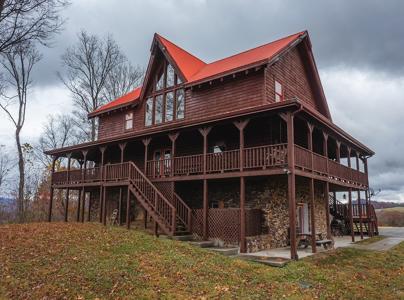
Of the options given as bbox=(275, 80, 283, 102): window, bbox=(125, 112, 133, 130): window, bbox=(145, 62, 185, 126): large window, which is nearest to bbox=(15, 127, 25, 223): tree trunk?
bbox=(125, 112, 133, 130): window

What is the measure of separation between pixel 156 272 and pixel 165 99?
14.8 meters

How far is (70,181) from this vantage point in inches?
957

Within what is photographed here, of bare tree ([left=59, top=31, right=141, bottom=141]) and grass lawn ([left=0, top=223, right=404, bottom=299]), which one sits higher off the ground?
bare tree ([left=59, top=31, right=141, bottom=141])

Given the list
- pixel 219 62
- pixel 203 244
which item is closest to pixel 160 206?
pixel 203 244

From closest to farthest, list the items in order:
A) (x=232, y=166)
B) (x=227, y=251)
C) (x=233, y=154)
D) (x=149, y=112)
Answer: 1. (x=227, y=251)
2. (x=232, y=166)
3. (x=233, y=154)
4. (x=149, y=112)

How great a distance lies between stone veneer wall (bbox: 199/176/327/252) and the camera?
54.7 feet

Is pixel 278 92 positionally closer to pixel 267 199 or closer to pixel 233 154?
pixel 233 154

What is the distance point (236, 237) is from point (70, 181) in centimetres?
1379

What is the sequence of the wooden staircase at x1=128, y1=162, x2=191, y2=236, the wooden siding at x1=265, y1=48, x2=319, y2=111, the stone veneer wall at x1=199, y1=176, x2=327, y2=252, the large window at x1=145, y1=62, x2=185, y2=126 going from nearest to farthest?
the wooden staircase at x1=128, y1=162, x2=191, y2=236
the stone veneer wall at x1=199, y1=176, x2=327, y2=252
the wooden siding at x1=265, y1=48, x2=319, y2=111
the large window at x1=145, y1=62, x2=185, y2=126

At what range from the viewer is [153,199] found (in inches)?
699

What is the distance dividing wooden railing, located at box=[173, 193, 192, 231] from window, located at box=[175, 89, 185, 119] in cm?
571

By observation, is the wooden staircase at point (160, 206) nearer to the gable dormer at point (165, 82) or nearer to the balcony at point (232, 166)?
the balcony at point (232, 166)

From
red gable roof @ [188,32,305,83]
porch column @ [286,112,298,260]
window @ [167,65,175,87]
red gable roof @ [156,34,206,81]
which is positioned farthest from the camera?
window @ [167,65,175,87]

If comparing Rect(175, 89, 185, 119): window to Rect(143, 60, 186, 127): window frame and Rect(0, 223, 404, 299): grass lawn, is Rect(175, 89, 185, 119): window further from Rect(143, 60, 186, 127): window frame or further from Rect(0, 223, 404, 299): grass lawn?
Rect(0, 223, 404, 299): grass lawn
